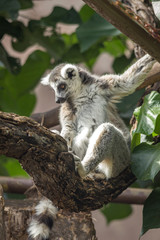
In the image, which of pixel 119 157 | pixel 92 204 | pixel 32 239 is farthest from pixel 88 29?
pixel 32 239

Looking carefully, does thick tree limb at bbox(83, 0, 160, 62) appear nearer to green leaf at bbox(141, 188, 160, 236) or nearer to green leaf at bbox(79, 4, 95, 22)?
green leaf at bbox(141, 188, 160, 236)

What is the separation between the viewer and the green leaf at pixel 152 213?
13.4ft

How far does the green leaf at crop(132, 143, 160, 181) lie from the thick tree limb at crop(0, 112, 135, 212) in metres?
0.36

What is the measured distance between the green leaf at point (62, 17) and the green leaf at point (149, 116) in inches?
101

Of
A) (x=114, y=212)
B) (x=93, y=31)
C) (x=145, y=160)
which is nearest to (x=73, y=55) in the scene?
(x=93, y=31)

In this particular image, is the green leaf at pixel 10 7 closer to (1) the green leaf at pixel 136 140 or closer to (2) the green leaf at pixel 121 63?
(2) the green leaf at pixel 121 63

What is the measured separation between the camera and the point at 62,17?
247 inches

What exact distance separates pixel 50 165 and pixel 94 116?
135cm

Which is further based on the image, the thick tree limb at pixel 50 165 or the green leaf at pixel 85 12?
the green leaf at pixel 85 12

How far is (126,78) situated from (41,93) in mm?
7274

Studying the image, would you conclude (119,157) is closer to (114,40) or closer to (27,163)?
(27,163)

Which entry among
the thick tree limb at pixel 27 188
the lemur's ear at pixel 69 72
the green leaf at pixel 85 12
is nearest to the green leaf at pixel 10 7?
the green leaf at pixel 85 12

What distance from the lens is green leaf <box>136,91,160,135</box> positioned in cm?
389

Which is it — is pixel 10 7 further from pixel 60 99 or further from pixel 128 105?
pixel 128 105
